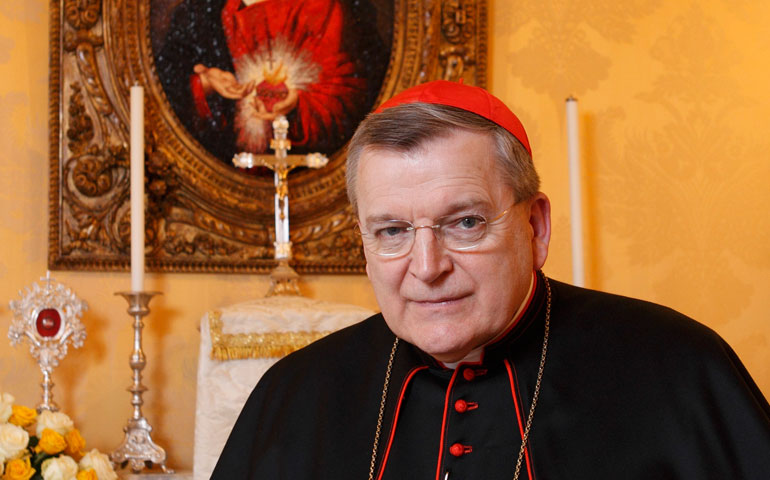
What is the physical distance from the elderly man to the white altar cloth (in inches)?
26.4

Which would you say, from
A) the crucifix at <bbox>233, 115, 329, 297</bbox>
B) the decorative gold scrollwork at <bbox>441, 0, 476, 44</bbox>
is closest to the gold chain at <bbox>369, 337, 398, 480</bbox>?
the crucifix at <bbox>233, 115, 329, 297</bbox>

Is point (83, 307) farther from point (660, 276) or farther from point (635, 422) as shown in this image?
point (660, 276)

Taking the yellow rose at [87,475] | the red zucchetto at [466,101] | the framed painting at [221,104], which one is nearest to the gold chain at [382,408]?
the red zucchetto at [466,101]

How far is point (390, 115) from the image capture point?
1.86m

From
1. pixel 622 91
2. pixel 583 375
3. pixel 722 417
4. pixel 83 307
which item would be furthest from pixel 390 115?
pixel 622 91

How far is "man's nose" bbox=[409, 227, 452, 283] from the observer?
5.70 ft

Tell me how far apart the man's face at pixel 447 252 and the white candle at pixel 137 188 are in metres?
1.29

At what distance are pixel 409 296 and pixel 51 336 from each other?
164 centimetres

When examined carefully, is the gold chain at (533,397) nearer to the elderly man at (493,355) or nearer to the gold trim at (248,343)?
the elderly man at (493,355)

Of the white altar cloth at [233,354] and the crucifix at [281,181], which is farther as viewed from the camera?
the crucifix at [281,181]

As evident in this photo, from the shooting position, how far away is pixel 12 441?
2.40 meters

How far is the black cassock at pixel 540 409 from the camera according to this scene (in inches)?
68.9

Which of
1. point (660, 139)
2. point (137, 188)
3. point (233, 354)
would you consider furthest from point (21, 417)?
point (660, 139)

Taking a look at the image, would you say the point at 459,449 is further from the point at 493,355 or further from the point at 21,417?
the point at 21,417
